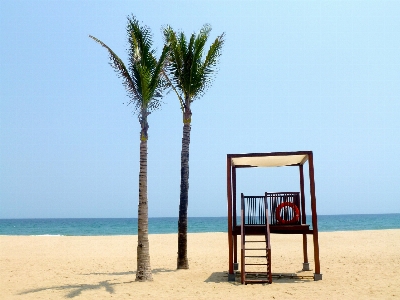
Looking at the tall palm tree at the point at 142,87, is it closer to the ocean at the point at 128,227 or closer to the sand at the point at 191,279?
the sand at the point at 191,279

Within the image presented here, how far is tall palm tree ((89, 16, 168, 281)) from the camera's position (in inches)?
493

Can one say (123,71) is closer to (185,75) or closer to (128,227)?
(185,75)

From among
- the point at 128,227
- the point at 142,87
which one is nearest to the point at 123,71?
the point at 142,87

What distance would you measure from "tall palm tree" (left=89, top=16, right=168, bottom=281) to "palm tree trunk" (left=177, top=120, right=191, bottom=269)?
8.72ft

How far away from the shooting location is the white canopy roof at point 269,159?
13227 mm

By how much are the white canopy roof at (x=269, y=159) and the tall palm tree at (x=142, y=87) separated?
2932mm

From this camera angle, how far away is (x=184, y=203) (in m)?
15.4

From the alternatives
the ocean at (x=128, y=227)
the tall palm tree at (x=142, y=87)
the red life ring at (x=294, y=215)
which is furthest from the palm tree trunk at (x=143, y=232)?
the ocean at (x=128, y=227)

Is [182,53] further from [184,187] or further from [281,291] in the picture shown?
[281,291]

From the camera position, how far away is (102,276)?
14195mm

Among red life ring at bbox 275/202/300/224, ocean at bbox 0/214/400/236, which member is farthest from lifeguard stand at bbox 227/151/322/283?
ocean at bbox 0/214/400/236

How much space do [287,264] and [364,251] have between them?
6.03m

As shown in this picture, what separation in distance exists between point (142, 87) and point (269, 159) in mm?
4769

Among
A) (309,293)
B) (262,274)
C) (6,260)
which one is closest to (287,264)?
(262,274)
